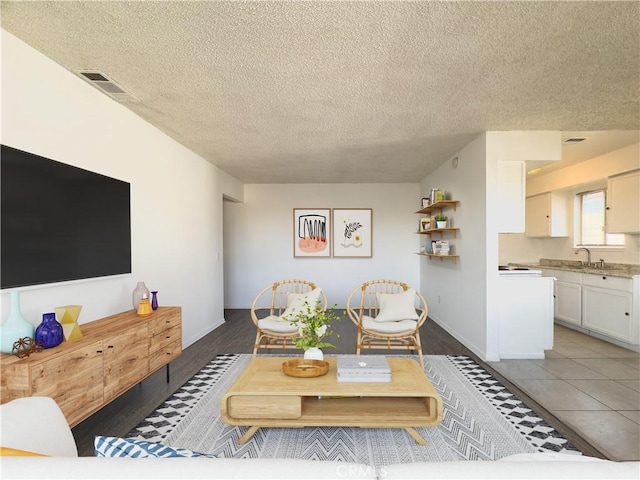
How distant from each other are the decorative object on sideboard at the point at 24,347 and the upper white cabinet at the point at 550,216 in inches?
267

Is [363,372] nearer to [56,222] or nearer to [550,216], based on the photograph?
[56,222]

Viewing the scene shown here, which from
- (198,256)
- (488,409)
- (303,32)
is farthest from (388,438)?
(198,256)

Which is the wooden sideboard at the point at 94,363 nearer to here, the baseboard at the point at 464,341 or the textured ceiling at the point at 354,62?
the textured ceiling at the point at 354,62

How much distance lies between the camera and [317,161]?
5070 mm

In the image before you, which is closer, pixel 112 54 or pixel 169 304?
pixel 112 54

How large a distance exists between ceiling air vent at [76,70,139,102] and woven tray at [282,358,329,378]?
2.45 metres

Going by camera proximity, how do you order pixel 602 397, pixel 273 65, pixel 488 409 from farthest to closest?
pixel 602 397
pixel 488 409
pixel 273 65

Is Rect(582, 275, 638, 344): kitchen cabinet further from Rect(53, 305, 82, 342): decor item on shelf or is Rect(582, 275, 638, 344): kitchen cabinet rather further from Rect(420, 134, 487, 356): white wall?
Rect(53, 305, 82, 342): decor item on shelf

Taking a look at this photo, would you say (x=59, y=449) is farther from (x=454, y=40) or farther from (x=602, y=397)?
(x=602, y=397)

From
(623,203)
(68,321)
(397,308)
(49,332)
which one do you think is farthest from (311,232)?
(49,332)

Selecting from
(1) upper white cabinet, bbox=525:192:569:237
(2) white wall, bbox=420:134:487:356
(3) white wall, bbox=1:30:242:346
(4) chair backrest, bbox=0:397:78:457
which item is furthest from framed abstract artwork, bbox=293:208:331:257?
(4) chair backrest, bbox=0:397:78:457

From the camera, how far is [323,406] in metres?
2.26

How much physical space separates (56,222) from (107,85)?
1125mm

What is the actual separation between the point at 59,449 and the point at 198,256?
3680 mm
